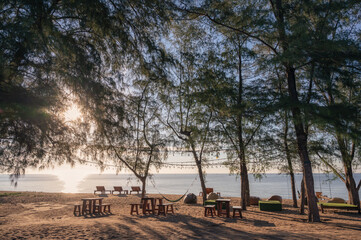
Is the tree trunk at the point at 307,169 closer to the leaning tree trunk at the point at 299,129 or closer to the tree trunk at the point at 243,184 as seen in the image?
the leaning tree trunk at the point at 299,129

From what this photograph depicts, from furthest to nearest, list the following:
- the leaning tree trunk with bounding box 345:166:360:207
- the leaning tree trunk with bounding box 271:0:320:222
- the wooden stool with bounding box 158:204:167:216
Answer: the leaning tree trunk with bounding box 345:166:360:207 → the wooden stool with bounding box 158:204:167:216 → the leaning tree trunk with bounding box 271:0:320:222

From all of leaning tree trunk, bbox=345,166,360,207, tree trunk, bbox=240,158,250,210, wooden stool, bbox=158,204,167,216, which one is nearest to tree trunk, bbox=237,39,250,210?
tree trunk, bbox=240,158,250,210

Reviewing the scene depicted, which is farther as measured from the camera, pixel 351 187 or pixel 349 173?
pixel 351 187

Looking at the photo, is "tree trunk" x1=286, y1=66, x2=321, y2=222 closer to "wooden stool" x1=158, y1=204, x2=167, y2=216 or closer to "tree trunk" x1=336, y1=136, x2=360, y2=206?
"tree trunk" x1=336, y1=136, x2=360, y2=206

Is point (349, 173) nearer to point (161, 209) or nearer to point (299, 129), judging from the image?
point (299, 129)

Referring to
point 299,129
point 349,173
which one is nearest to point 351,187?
point 349,173

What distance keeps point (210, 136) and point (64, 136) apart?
9.66 meters

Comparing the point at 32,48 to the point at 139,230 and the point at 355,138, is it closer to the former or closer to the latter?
the point at 139,230

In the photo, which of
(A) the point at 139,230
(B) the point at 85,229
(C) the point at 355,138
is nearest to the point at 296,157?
(C) the point at 355,138

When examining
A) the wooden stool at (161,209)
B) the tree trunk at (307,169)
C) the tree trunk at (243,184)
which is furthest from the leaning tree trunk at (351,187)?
the wooden stool at (161,209)

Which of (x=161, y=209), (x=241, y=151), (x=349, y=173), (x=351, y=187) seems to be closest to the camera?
(x=161, y=209)

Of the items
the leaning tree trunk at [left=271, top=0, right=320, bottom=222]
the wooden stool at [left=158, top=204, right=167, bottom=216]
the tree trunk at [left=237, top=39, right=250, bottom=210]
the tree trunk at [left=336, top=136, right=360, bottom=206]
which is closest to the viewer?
the leaning tree trunk at [left=271, top=0, right=320, bottom=222]

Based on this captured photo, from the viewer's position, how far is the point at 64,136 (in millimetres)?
5457

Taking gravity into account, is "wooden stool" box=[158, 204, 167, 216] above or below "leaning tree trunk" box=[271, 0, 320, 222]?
below
